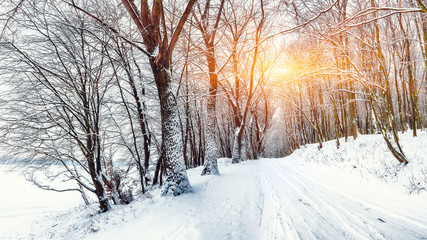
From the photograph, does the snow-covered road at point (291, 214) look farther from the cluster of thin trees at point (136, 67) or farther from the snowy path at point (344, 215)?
the cluster of thin trees at point (136, 67)

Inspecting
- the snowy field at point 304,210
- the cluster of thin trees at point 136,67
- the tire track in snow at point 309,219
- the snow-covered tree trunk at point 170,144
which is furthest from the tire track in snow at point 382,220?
the snow-covered tree trunk at point 170,144

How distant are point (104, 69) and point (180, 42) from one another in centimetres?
428

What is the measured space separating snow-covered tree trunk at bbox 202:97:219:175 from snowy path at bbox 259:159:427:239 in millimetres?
3013

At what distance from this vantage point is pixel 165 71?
4.83m

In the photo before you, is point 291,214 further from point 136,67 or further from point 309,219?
point 136,67

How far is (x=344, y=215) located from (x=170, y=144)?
396 cm

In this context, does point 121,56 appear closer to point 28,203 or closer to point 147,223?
point 147,223

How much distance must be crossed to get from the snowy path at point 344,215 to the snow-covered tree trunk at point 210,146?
3013 millimetres

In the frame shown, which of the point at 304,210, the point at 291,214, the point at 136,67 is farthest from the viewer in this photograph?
the point at 136,67

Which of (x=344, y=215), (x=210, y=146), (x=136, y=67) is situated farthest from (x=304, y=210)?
(x=136, y=67)

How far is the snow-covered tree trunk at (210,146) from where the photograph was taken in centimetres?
710

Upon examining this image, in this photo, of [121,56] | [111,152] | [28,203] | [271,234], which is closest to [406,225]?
[271,234]

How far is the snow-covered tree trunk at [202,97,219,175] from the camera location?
7.10 metres

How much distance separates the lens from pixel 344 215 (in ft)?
9.53
